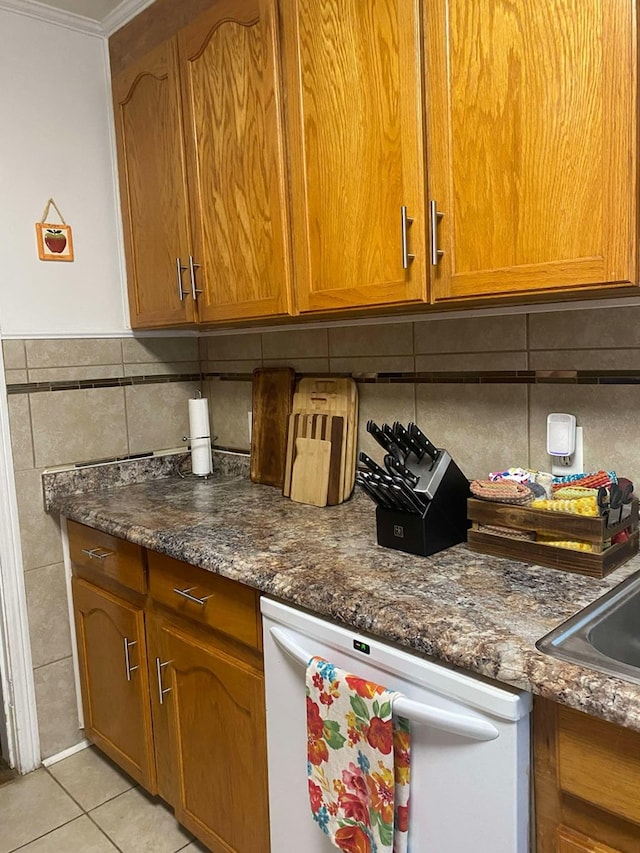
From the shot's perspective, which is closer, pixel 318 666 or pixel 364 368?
pixel 318 666

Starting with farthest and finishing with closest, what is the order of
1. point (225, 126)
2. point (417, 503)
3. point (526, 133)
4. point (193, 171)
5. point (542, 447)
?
1. point (193, 171)
2. point (225, 126)
3. point (542, 447)
4. point (417, 503)
5. point (526, 133)

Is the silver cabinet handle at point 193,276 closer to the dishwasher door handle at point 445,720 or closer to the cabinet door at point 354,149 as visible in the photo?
the cabinet door at point 354,149

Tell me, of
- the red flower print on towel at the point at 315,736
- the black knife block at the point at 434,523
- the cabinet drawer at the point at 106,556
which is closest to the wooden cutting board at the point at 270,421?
the cabinet drawer at the point at 106,556

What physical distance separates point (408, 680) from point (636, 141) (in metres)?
0.95

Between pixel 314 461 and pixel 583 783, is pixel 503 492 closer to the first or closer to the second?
pixel 583 783

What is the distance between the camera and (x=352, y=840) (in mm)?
1170

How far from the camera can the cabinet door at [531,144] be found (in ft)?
3.55

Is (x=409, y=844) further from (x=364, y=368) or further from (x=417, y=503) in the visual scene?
(x=364, y=368)

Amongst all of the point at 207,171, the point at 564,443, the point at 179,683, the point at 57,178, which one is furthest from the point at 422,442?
the point at 57,178

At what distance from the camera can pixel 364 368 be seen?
6.39ft

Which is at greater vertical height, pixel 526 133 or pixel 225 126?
pixel 225 126

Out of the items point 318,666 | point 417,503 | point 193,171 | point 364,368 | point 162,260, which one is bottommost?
point 318,666

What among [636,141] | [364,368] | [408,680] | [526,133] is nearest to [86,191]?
[364,368]

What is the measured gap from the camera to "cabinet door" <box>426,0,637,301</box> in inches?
42.6
